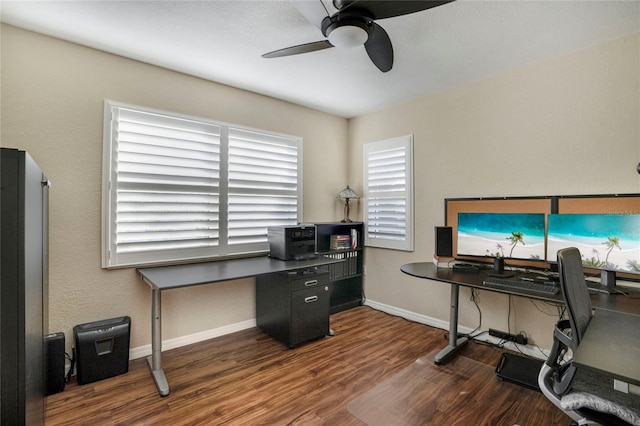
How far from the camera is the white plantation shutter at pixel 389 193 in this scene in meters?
3.60

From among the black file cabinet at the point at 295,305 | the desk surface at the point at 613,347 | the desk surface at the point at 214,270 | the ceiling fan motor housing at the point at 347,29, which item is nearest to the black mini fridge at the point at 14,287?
the desk surface at the point at 214,270

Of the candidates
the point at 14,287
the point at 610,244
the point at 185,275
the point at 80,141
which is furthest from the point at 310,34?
the point at 610,244

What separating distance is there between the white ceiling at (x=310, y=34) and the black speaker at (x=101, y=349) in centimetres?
222

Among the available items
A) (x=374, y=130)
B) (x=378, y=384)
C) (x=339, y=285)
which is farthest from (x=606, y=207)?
(x=339, y=285)

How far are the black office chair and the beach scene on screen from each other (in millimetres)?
965

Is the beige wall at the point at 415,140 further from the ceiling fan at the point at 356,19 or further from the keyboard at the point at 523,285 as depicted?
the ceiling fan at the point at 356,19

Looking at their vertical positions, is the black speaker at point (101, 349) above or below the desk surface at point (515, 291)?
below

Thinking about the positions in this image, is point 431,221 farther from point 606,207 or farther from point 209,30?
point 209,30

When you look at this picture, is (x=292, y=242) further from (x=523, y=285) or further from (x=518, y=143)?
(x=518, y=143)

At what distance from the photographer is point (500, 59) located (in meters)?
2.59

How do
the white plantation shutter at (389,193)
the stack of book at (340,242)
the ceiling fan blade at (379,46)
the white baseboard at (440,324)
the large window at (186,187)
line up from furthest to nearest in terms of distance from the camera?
1. the stack of book at (340,242)
2. the white plantation shutter at (389,193)
3. the white baseboard at (440,324)
4. the large window at (186,187)
5. the ceiling fan blade at (379,46)

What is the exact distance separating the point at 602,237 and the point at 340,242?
8.05ft

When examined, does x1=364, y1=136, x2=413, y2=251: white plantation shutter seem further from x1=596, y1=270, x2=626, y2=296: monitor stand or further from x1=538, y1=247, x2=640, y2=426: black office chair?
x1=538, y1=247, x2=640, y2=426: black office chair

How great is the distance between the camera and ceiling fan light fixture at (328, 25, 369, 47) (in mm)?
1674
